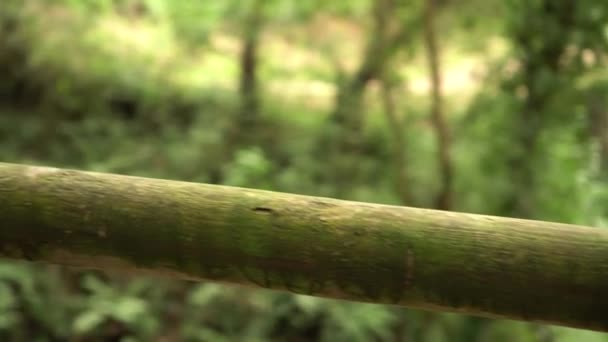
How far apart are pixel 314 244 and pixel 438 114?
3022mm

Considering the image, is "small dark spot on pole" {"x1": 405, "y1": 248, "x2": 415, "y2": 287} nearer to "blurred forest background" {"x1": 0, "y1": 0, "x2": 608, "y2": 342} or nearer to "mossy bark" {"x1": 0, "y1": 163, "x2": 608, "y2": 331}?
"mossy bark" {"x1": 0, "y1": 163, "x2": 608, "y2": 331}

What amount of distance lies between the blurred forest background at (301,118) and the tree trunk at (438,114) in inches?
0.6

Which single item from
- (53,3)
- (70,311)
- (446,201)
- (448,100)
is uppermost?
(53,3)

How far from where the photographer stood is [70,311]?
3.68 m

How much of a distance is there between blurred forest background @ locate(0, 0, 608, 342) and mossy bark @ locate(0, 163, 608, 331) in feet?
6.58

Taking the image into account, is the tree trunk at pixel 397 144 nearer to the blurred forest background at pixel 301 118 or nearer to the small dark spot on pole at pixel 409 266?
the blurred forest background at pixel 301 118

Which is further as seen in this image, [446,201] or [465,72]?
[465,72]

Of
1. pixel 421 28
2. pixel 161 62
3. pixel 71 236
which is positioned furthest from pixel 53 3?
pixel 71 236

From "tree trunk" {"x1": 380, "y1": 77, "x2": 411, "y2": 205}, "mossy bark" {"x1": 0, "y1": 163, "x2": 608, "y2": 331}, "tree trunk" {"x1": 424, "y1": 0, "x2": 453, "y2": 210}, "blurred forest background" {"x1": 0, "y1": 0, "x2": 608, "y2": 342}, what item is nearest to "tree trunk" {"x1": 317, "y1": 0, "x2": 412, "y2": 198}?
"blurred forest background" {"x1": 0, "y1": 0, "x2": 608, "y2": 342}

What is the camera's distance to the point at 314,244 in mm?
1008

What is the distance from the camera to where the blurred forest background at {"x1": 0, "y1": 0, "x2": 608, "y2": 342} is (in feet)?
11.6

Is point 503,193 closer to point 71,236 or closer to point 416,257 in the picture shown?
point 416,257

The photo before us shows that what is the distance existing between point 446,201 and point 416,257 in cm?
310

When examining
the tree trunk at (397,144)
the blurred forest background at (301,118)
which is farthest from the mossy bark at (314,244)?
the tree trunk at (397,144)
